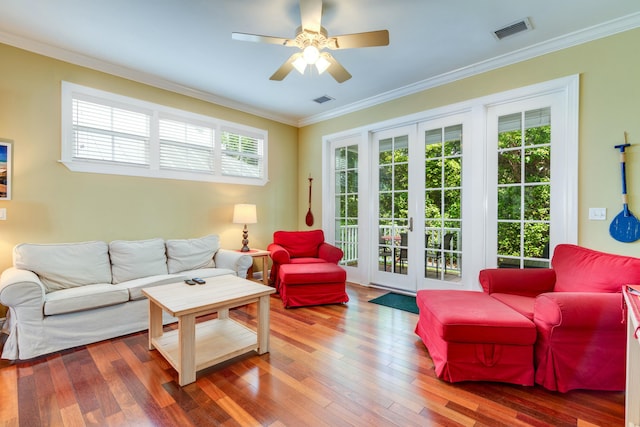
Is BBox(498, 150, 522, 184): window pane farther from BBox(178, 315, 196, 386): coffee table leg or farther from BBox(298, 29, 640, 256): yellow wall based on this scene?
BBox(178, 315, 196, 386): coffee table leg

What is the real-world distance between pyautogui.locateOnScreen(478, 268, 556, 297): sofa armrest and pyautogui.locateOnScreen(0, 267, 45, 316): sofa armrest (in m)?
3.62

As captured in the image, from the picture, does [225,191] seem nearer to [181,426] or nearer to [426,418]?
[181,426]

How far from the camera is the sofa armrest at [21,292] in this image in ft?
7.06

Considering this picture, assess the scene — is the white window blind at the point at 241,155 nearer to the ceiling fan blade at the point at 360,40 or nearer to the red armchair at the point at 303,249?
the red armchair at the point at 303,249

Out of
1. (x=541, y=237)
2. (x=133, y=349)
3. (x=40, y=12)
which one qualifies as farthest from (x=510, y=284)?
(x=40, y=12)

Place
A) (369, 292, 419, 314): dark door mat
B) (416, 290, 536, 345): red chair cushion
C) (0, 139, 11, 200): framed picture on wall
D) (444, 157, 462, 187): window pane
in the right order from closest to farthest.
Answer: (416, 290, 536, 345): red chair cushion, (0, 139, 11, 200): framed picture on wall, (369, 292, 419, 314): dark door mat, (444, 157, 462, 187): window pane

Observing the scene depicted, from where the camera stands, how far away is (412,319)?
121 inches

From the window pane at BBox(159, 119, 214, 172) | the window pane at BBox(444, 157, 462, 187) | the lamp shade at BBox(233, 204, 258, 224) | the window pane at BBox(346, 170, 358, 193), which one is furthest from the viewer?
the window pane at BBox(346, 170, 358, 193)

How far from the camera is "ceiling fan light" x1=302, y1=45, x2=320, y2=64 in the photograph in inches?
88.6

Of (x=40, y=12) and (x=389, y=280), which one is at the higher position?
(x=40, y=12)

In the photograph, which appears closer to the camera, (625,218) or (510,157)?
(625,218)

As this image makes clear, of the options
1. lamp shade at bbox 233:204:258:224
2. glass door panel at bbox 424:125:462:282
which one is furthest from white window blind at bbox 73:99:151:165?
glass door panel at bbox 424:125:462:282

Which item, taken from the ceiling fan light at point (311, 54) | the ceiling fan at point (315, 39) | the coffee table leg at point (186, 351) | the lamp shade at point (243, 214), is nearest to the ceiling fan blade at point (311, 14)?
the ceiling fan at point (315, 39)

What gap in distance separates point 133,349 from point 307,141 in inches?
152
